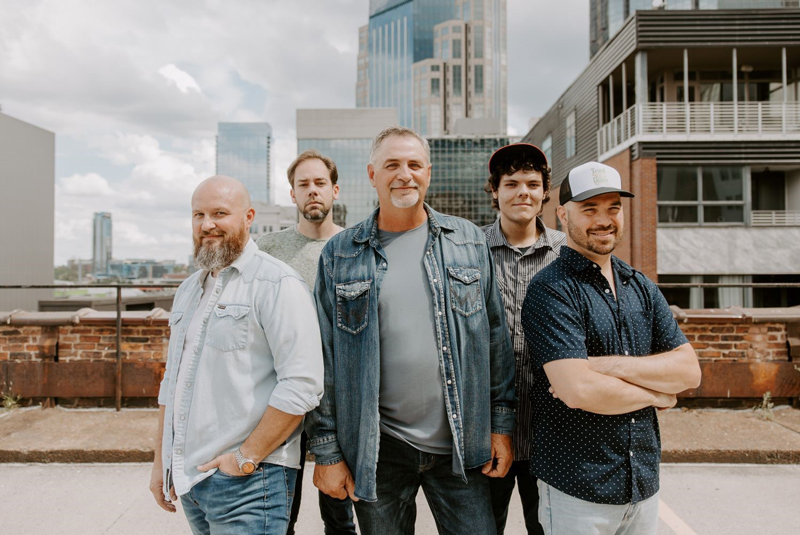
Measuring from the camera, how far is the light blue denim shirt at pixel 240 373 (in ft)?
6.00

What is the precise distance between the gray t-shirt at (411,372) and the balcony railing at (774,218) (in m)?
19.8

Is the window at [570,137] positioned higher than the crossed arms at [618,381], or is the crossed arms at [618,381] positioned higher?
the window at [570,137]

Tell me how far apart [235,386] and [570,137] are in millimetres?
26559

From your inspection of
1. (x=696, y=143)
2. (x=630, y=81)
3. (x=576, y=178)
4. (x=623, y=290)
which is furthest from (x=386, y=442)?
(x=630, y=81)

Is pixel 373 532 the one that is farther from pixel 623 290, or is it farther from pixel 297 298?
pixel 623 290

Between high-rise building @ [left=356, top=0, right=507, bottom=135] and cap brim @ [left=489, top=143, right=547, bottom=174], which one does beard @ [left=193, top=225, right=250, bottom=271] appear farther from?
high-rise building @ [left=356, top=0, right=507, bottom=135]

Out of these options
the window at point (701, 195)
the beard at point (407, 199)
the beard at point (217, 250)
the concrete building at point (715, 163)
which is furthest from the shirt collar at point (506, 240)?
the window at point (701, 195)

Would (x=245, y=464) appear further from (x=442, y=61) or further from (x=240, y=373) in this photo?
(x=442, y=61)

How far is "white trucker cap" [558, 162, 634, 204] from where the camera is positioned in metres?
1.89

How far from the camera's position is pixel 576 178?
1958mm

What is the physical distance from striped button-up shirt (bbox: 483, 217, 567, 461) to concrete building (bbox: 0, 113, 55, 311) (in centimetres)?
3637

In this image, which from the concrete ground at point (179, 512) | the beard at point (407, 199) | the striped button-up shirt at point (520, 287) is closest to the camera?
the beard at point (407, 199)

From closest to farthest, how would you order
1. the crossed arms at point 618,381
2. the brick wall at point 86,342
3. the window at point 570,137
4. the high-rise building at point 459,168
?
the crossed arms at point 618,381 < the brick wall at point 86,342 < the window at point 570,137 < the high-rise building at point 459,168

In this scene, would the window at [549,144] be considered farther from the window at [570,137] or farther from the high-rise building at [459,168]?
the high-rise building at [459,168]
